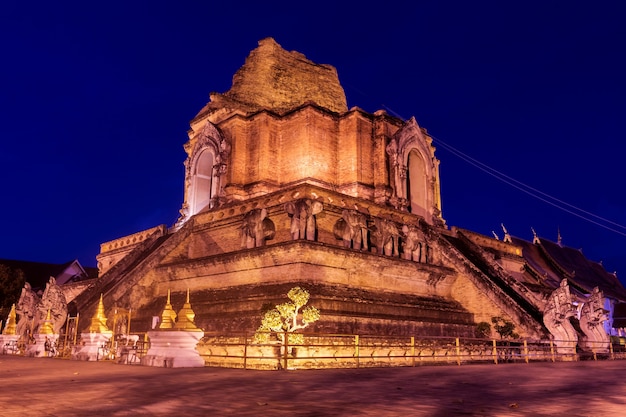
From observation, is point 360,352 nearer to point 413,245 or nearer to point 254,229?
point 254,229

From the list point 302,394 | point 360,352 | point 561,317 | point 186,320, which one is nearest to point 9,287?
point 186,320

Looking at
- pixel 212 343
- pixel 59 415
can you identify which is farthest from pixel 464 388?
pixel 212 343

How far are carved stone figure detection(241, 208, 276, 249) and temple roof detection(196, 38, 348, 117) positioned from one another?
1032cm

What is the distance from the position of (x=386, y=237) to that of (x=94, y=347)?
10297 mm

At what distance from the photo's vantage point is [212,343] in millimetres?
15414

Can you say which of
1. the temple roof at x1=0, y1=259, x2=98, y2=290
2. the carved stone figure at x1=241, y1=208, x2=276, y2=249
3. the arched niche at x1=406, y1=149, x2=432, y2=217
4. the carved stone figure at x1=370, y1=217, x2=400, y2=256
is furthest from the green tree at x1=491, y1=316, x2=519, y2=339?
the temple roof at x1=0, y1=259, x2=98, y2=290

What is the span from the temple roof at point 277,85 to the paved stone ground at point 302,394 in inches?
796

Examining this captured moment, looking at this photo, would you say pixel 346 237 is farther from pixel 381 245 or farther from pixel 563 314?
pixel 563 314

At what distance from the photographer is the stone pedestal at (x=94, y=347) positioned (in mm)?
15571

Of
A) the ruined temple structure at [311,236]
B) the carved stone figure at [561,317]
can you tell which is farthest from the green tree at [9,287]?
the carved stone figure at [561,317]

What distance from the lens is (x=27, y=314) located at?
2252 cm

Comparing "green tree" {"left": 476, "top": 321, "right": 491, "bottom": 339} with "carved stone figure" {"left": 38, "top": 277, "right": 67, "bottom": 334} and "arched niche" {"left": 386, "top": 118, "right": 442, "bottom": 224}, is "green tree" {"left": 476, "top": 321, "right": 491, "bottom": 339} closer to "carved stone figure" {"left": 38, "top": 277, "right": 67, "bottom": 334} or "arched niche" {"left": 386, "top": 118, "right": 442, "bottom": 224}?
"arched niche" {"left": 386, "top": 118, "right": 442, "bottom": 224}

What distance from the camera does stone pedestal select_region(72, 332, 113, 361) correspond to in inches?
613

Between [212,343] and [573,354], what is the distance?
11.3m
